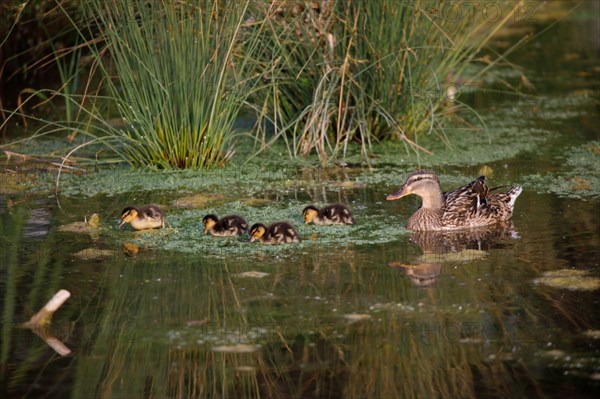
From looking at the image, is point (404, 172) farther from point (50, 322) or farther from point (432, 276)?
point (50, 322)

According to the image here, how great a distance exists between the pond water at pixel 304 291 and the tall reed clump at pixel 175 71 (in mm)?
284

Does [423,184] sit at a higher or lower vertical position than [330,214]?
higher

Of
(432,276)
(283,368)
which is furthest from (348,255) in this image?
(283,368)

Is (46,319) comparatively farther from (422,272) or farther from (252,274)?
(422,272)

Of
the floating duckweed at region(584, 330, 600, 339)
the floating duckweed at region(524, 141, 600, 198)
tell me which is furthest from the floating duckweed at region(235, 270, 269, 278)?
the floating duckweed at region(524, 141, 600, 198)

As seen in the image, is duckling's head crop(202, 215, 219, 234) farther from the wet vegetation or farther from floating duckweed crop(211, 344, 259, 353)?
floating duckweed crop(211, 344, 259, 353)

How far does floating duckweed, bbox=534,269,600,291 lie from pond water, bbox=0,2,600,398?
0.06 ft

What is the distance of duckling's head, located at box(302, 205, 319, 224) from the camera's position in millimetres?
7848

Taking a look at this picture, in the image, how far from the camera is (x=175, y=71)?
30.0 feet

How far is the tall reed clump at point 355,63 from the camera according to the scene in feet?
32.1

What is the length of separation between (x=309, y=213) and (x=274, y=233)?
1.70ft

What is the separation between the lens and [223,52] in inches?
365

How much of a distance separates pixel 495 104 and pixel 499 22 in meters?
2.09

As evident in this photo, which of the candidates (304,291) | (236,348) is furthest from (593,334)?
(236,348)
